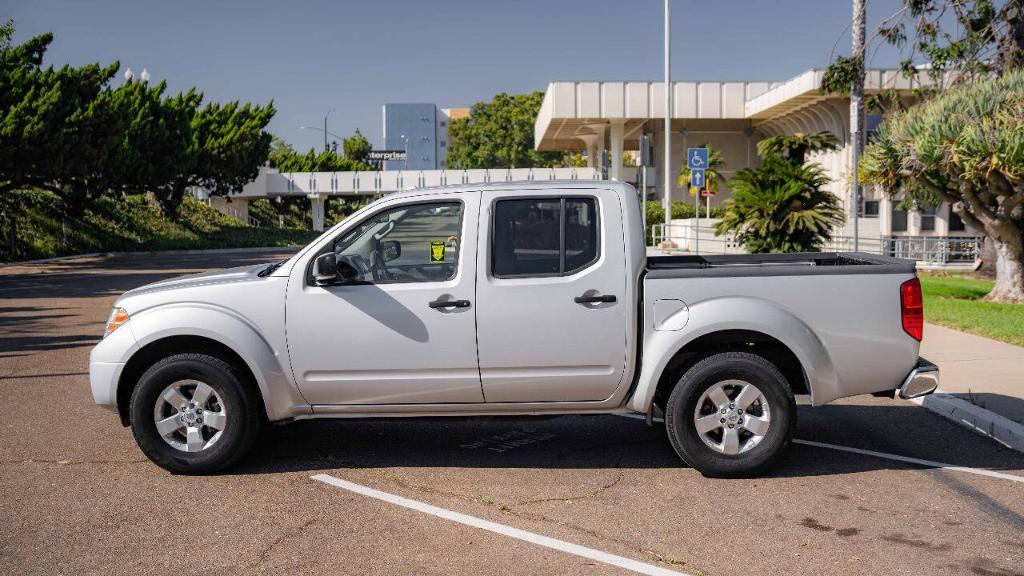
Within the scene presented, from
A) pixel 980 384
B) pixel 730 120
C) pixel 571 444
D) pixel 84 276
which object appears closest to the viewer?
pixel 571 444

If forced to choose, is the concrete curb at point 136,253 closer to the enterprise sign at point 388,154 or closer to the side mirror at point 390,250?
the side mirror at point 390,250

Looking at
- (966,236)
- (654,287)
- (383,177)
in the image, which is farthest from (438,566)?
(383,177)

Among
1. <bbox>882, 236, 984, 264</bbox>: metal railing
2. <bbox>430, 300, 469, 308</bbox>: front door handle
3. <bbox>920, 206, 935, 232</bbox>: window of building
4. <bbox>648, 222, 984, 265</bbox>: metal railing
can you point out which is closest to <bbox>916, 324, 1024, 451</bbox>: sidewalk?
<bbox>430, 300, 469, 308</bbox>: front door handle

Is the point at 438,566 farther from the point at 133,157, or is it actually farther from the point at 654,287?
the point at 133,157

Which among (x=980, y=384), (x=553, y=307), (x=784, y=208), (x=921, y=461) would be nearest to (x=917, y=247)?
(x=784, y=208)

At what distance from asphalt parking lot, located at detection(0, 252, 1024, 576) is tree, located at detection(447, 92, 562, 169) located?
4276 inches

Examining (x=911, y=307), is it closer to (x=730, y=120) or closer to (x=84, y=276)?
(x=84, y=276)

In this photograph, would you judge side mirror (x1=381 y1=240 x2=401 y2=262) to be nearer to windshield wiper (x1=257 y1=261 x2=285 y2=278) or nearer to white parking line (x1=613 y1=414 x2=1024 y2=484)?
windshield wiper (x1=257 y1=261 x2=285 y2=278)

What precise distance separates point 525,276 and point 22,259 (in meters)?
35.2

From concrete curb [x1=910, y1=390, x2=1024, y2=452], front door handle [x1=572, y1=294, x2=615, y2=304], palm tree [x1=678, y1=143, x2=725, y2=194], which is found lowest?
concrete curb [x1=910, y1=390, x2=1024, y2=452]

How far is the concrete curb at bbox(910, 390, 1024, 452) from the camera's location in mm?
7422

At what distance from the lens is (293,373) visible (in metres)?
6.63

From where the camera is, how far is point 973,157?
1603cm

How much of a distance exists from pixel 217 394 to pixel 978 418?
5752 mm
